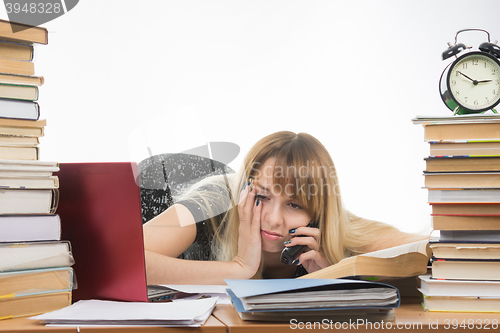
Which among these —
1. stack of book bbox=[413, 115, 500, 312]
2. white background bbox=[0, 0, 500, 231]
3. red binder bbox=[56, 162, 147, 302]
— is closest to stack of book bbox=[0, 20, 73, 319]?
red binder bbox=[56, 162, 147, 302]

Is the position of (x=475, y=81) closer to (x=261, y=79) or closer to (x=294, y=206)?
(x=294, y=206)

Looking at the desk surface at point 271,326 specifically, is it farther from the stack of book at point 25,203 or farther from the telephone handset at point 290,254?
the telephone handset at point 290,254

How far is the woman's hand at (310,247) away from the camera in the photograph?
1249 mm

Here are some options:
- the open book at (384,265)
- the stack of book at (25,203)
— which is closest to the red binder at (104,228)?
the stack of book at (25,203)

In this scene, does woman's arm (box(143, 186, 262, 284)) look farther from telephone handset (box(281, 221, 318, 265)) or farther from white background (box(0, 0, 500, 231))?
white background (box(0, 0, 500, 231))

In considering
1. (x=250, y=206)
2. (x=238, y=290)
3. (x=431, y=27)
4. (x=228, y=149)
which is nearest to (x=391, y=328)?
(x=238, y=290)

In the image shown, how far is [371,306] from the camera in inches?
22.0

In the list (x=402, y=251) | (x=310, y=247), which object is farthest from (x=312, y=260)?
(x=402, y=251)

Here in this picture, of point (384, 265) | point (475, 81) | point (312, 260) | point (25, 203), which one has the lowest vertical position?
point (312, 260)

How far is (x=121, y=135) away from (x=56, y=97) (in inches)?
10.5

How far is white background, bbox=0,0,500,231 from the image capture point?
1.49 m

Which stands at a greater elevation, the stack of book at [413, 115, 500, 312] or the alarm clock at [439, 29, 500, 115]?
the alarm clock at [439, 29, 500, 115]

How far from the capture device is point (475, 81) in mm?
822

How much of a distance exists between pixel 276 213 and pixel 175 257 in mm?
377
